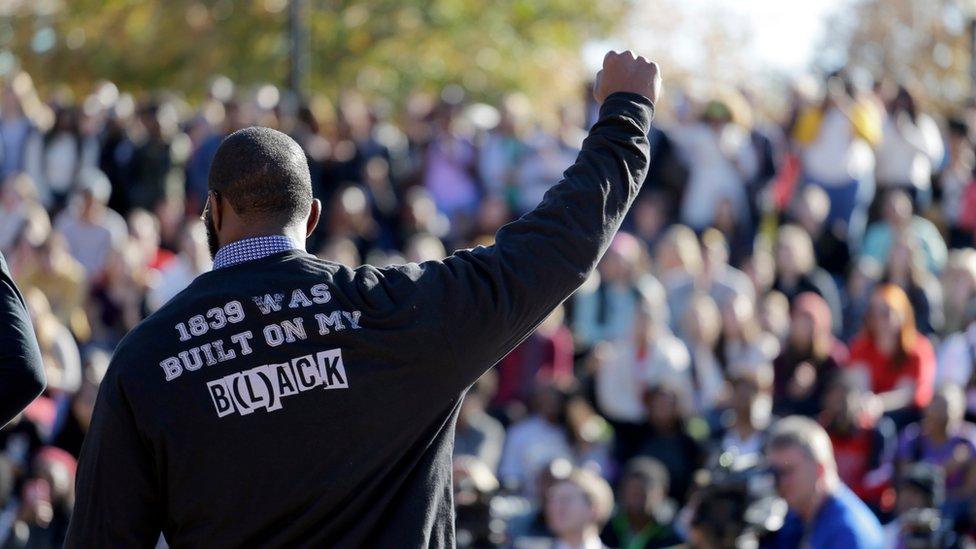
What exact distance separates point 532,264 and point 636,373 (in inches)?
277

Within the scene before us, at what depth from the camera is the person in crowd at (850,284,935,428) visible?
373 inches

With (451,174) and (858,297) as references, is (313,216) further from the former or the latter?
(451,174)

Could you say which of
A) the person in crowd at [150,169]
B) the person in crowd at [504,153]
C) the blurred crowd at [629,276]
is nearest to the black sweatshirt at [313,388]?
the blurred crowd at [629,276]

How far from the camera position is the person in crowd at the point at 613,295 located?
1100cm

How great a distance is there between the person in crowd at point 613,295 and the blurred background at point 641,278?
18 millimetres

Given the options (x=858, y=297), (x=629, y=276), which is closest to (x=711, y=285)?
(x=629, y=276)

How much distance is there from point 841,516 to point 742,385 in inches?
101

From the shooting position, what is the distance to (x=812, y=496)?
636cm

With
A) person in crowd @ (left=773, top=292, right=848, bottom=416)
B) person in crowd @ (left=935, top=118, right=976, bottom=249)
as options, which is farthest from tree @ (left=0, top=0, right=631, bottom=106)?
person in crowd @ (left=773, top=292, right=848, bottom=416)

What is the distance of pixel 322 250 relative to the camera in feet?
39.4

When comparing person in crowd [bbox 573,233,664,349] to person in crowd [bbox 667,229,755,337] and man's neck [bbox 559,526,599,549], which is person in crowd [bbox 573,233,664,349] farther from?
man's neck [bbox 559,526,599,549]

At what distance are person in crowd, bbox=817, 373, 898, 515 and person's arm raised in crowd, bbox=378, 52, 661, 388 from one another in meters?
5.67

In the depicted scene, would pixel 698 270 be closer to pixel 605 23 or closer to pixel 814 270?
pixel 814 270

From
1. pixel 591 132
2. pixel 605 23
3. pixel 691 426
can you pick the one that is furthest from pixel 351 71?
pixel 591 132
